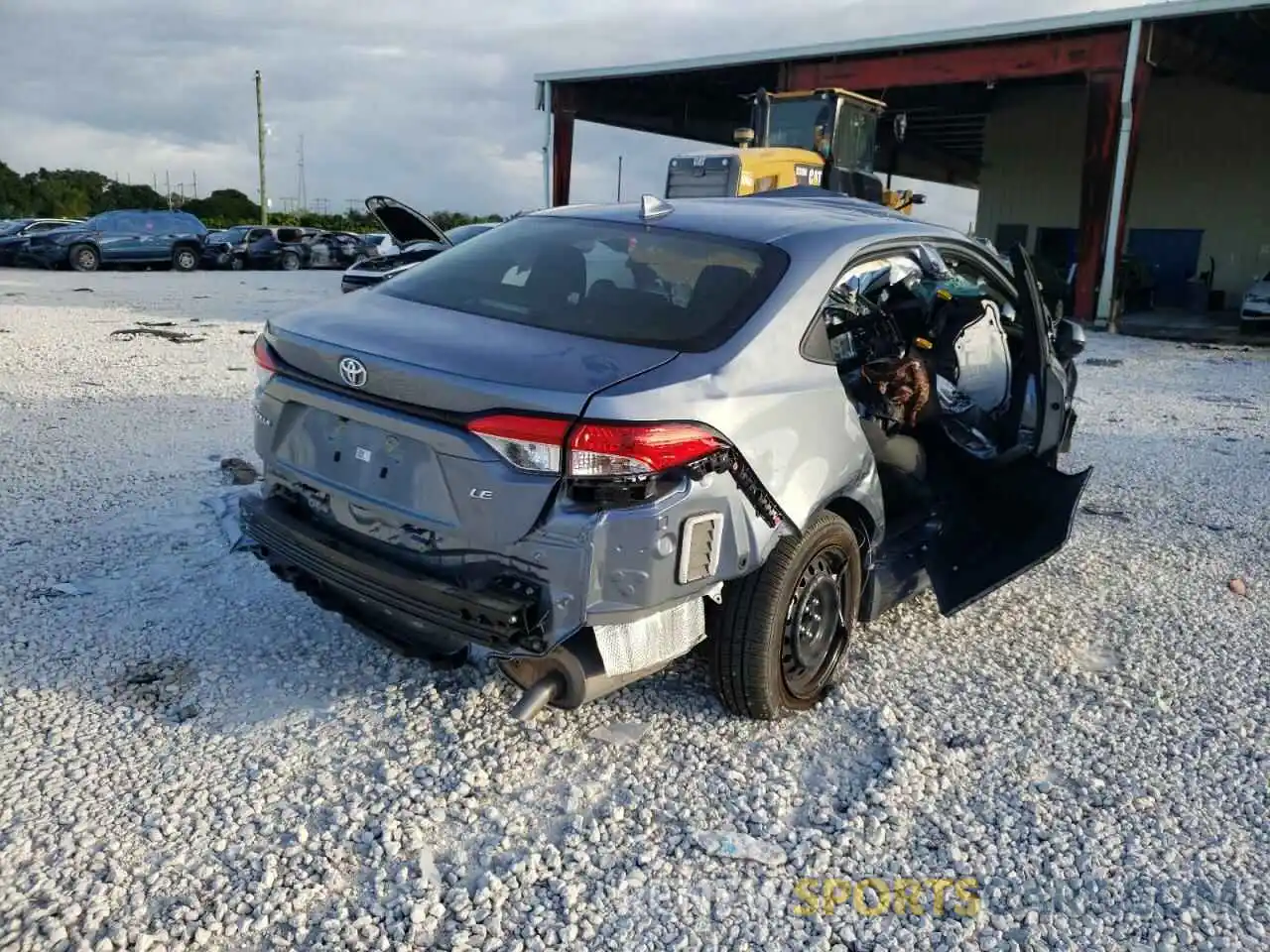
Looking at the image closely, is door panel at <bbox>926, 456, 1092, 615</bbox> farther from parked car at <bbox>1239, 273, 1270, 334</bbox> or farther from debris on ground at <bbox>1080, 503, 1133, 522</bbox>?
parked car at <bbox>1239, 273, 1270, 334</bbox>

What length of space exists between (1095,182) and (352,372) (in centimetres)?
1745

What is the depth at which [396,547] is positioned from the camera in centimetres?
295

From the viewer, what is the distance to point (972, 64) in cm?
→ 1830

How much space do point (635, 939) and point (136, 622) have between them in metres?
2.45

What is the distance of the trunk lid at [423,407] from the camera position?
2664mm

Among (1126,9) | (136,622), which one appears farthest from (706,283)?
(1126,9)

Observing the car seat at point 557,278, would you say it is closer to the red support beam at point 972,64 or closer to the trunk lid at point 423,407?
the trunk lid at point 423,407

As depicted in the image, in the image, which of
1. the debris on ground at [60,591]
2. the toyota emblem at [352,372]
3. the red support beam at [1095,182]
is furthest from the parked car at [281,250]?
the toyota emblem at [352,372]

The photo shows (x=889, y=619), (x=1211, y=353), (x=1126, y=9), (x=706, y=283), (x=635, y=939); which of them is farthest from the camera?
(x=1126, y=9)

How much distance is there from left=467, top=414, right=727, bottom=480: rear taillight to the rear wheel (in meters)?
26.7

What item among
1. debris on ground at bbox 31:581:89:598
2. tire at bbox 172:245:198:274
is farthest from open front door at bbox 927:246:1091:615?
tire at bbox 172:245:198:274

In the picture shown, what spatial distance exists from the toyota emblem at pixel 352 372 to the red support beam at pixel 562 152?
21.9 m

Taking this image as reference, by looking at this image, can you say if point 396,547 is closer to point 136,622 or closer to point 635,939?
point 635,939

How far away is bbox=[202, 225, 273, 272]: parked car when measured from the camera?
27.3m
